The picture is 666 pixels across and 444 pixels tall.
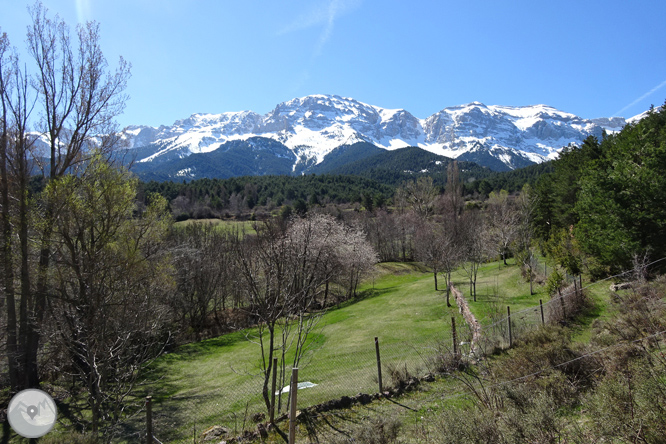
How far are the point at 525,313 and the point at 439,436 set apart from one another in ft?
37.7

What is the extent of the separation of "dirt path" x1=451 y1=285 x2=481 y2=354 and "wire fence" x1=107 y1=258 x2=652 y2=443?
0.11 meters

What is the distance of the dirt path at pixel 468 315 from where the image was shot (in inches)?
501

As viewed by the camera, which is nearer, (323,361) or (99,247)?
(99,247)

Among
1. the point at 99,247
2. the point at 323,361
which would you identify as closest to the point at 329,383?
the point at 323,361

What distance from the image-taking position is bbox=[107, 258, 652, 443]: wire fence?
30.4ft

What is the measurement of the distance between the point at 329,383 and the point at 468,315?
9136 millimetres

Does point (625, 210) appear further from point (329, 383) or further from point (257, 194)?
point (257, 194)

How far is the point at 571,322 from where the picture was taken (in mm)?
12195

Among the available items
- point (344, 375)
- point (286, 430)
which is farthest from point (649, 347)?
point (344, 375)

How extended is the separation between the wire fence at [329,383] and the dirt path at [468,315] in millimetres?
110

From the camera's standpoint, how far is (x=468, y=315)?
1766cm
